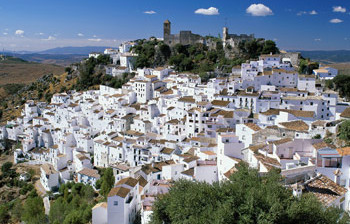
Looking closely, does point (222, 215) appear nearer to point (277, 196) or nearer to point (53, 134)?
point (277, 196)

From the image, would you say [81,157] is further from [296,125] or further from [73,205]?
[296,125]

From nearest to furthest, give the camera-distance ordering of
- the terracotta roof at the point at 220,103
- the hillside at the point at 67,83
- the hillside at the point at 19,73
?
the terracotta roof at the point at 220,103, the hillside at the point at 67,83, the hillside at the point at 19,73

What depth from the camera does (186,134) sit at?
87.6 feet

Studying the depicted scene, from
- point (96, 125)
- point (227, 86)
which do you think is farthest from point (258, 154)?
point (96, 125)

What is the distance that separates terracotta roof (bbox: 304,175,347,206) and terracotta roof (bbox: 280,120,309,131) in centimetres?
785

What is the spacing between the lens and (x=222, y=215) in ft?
32.2

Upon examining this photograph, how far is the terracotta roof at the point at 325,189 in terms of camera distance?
37.6 feet

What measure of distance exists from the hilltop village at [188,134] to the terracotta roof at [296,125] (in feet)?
0.23

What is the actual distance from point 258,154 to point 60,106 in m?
30.3

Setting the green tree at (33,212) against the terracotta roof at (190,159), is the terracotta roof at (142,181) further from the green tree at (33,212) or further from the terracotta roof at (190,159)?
the green tree at (33,212)

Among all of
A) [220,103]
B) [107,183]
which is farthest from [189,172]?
[220,103]

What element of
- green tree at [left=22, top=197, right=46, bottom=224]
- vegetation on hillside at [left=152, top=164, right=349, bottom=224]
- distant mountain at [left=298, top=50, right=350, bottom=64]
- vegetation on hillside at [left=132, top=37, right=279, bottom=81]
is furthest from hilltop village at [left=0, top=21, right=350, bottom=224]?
distant mountain at [left=298, top=50, right=350, bottom=64]

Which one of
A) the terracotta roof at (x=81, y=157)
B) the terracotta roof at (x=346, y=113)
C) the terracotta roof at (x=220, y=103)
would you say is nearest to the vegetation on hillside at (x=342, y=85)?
the terracotta roof at (x=346, y=113)

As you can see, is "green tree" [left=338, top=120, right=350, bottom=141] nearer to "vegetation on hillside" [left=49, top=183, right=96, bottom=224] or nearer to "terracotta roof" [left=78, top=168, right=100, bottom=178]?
"vegetation on hillside" [left=49, top=183, right=96, bottom=224]
